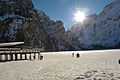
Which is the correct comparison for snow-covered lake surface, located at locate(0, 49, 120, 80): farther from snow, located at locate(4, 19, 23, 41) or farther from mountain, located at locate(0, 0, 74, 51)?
mountain, located at locate(0, 0, 74, 51)

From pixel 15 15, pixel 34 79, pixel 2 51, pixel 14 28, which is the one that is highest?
pixel 15 15

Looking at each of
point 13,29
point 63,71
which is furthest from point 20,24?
point 63,71

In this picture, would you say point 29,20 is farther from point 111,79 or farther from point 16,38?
point 111,79

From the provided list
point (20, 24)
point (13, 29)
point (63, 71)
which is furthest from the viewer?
point (20, 24)

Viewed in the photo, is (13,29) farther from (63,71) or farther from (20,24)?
(63,71)

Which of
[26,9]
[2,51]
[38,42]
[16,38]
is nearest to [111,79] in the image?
[2,51]

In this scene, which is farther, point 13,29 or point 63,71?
point 13,29

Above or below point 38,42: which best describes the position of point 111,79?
below

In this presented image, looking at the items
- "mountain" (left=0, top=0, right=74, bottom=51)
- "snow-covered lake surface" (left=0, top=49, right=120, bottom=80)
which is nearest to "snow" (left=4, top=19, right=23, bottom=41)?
"mountain" (left=0, top=0, right=74, bottom=51)

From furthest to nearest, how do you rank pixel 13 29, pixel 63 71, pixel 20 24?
pixel 20 24 < pixel 13 29 < pixel 63 71

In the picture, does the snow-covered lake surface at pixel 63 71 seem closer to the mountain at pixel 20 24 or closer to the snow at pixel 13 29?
the snow at pixel 13 29

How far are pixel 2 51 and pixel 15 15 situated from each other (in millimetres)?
135368

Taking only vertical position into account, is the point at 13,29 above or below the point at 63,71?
above

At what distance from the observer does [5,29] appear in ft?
512
